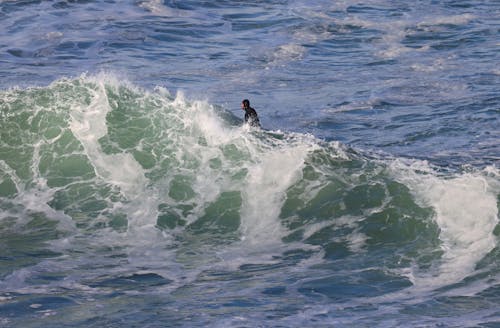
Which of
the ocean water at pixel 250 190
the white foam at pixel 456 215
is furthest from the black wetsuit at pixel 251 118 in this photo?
the white foam at pixel 456 215

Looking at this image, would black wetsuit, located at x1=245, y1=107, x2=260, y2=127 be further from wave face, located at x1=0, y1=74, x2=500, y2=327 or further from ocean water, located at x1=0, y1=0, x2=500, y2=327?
wave face, located at x1=0, y1=74, x2=500, y2=327

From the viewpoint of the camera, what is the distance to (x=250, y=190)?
45.3ft

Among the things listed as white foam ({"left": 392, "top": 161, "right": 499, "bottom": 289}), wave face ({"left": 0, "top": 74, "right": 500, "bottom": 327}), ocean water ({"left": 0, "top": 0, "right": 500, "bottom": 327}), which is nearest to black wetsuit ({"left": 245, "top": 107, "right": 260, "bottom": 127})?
ocean water ({"left": 0, "top": 0, "right": 500, "bottom": 327})

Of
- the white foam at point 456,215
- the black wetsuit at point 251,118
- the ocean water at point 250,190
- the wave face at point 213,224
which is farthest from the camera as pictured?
the black wetsuit at point 251,118

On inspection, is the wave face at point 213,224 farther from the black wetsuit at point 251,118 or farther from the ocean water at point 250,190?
the black wetsuit at point 251,118

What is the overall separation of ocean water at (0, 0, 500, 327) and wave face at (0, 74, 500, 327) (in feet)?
0.10

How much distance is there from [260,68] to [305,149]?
8962 mm

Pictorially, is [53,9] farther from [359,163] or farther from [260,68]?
[359,163]

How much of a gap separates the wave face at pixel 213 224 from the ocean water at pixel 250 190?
1.1 inches

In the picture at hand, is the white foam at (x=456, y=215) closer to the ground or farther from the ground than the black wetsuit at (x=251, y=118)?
closer to the ground

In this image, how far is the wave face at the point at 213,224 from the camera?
1016 cm

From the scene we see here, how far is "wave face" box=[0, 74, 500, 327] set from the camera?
1016cm

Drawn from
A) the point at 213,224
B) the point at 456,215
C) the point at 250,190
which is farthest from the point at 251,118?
the point at 456,215

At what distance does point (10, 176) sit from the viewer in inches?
581
